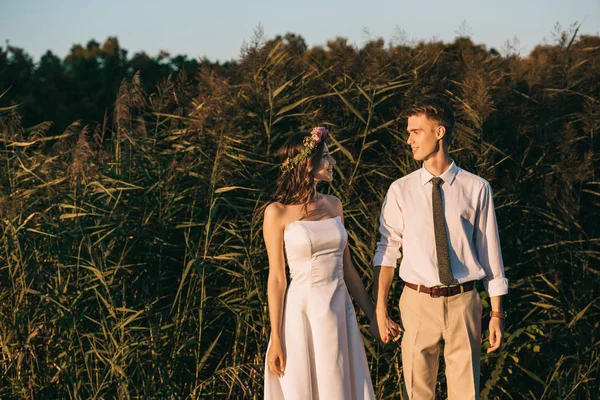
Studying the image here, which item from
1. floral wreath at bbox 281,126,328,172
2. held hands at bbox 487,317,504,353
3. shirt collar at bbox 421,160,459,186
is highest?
floral wreath at bbox 281,126,328,172

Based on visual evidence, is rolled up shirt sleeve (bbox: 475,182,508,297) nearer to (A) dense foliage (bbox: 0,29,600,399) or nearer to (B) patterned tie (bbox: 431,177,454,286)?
(B) patterned tie (bbox: 431,177,454,286)

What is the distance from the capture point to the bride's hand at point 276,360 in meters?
3.74

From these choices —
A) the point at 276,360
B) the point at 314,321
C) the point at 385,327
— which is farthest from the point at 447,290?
the point at 276,360

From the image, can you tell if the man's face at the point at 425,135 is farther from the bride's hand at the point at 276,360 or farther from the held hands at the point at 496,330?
the bride's hand at the point at 276,360

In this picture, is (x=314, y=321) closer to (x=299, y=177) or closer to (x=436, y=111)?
(x=299, y=177)

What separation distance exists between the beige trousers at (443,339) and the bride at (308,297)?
13 centimetres

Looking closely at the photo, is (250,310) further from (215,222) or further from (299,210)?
(299,210)

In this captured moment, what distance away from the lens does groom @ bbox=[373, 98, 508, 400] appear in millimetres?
3576

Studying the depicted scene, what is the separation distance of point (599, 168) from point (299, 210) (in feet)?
9.06

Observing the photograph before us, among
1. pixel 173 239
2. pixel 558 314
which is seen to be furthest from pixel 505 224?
pixel 173 239

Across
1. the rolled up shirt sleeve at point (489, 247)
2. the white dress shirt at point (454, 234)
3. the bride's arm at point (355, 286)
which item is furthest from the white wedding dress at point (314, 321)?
the rolled up shirt sleeve at point (489, 247)

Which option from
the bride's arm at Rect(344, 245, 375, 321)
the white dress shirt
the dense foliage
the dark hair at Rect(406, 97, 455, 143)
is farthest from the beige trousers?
the dense foliage

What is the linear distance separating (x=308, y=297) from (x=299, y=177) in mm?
592

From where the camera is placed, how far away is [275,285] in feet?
12.2
